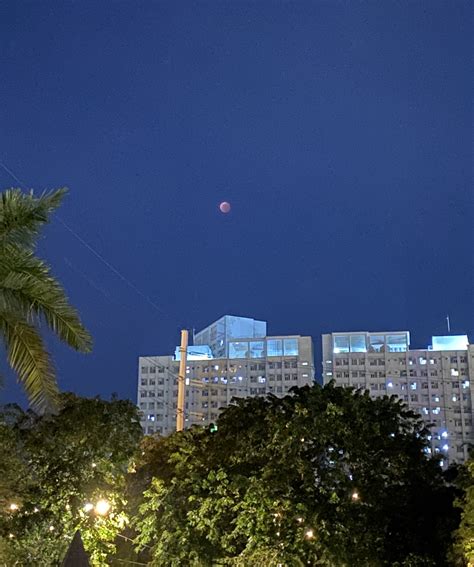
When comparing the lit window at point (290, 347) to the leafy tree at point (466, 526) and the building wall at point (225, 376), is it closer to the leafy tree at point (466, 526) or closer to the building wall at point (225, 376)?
the building wall at point (225, 376)

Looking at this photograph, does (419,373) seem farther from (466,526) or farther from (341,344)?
(466,526)

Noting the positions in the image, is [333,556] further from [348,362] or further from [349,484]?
[348,362]

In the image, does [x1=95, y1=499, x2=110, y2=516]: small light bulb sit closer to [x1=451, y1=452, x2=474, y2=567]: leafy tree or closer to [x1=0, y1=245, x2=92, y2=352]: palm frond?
[x1=451, y1=452, x2=474, y2=567]: leafy tree

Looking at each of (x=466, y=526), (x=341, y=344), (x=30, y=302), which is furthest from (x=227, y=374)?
(x=30, y=302)

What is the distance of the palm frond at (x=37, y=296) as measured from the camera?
828 centimetres

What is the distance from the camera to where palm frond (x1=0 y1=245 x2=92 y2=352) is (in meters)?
8.28

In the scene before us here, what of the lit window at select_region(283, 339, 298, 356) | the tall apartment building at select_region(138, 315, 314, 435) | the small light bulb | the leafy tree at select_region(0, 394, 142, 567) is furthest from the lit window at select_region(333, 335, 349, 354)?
the small light bulb

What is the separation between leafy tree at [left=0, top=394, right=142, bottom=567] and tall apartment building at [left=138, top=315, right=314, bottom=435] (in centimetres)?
7539

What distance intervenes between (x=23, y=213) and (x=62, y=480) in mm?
7381

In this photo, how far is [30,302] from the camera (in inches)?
330

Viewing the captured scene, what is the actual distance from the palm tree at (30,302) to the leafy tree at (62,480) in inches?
219

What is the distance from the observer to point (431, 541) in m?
14.0

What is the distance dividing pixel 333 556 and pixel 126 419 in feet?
15.2

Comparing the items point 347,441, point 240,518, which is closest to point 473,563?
point 347,441
